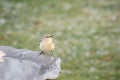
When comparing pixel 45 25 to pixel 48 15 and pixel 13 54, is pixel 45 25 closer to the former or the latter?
pixel 48 15

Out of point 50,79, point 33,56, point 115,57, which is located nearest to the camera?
point 50,79

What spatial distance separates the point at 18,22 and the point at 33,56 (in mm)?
Result: 17308

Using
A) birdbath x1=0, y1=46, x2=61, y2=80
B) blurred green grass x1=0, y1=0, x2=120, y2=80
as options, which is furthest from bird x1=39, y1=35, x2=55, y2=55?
blurred green grass x1=0, y1=0, x2=120, y2=80

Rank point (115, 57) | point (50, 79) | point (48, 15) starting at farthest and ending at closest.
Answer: point (48, 15)
point (115, 57)
point (50, 79)

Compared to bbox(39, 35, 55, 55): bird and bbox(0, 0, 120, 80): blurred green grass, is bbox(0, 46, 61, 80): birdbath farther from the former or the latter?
bbox(0, 0, 120, 80): blurred green grass

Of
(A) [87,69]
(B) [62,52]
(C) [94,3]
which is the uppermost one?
(C) [94,3]

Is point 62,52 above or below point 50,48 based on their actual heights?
above

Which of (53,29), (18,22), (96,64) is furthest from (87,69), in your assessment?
(18,22)

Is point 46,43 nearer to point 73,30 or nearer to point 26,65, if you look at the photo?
point 26,65

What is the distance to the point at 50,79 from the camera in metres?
10.1

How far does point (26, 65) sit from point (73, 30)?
55.0 feet

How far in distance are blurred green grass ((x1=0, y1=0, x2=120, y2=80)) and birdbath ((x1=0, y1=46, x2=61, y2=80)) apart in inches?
297

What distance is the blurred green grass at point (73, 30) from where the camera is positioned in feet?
70.7

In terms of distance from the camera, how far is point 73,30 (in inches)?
1069
